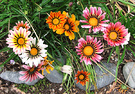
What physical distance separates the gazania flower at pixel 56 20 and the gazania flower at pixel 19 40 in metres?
0.26

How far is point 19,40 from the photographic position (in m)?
1.01

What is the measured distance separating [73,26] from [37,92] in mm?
1165

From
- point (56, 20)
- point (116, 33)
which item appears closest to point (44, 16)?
point (56, 20)

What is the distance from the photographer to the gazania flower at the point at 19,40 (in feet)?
3.17

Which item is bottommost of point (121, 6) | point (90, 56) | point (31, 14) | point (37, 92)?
point (37, 92)

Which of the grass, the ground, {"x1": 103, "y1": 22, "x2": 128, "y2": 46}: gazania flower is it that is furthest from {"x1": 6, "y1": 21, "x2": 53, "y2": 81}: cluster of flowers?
the ground

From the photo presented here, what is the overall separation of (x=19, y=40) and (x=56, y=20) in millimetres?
377

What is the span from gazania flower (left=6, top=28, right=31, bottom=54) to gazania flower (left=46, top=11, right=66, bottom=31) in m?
0.26

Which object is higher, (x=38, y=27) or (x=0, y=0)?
(x=0, y=0)

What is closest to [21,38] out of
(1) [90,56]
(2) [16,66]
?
(1) [90,56]

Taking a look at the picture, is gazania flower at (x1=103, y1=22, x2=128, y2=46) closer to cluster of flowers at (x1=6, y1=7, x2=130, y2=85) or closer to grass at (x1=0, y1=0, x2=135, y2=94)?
cluster of flowers at (x1=6, y1=7, x2=130, y2=85)

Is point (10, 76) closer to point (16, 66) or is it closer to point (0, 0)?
point (16, 66)

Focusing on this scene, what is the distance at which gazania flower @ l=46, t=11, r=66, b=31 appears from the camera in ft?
3.74

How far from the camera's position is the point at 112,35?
118 cm
